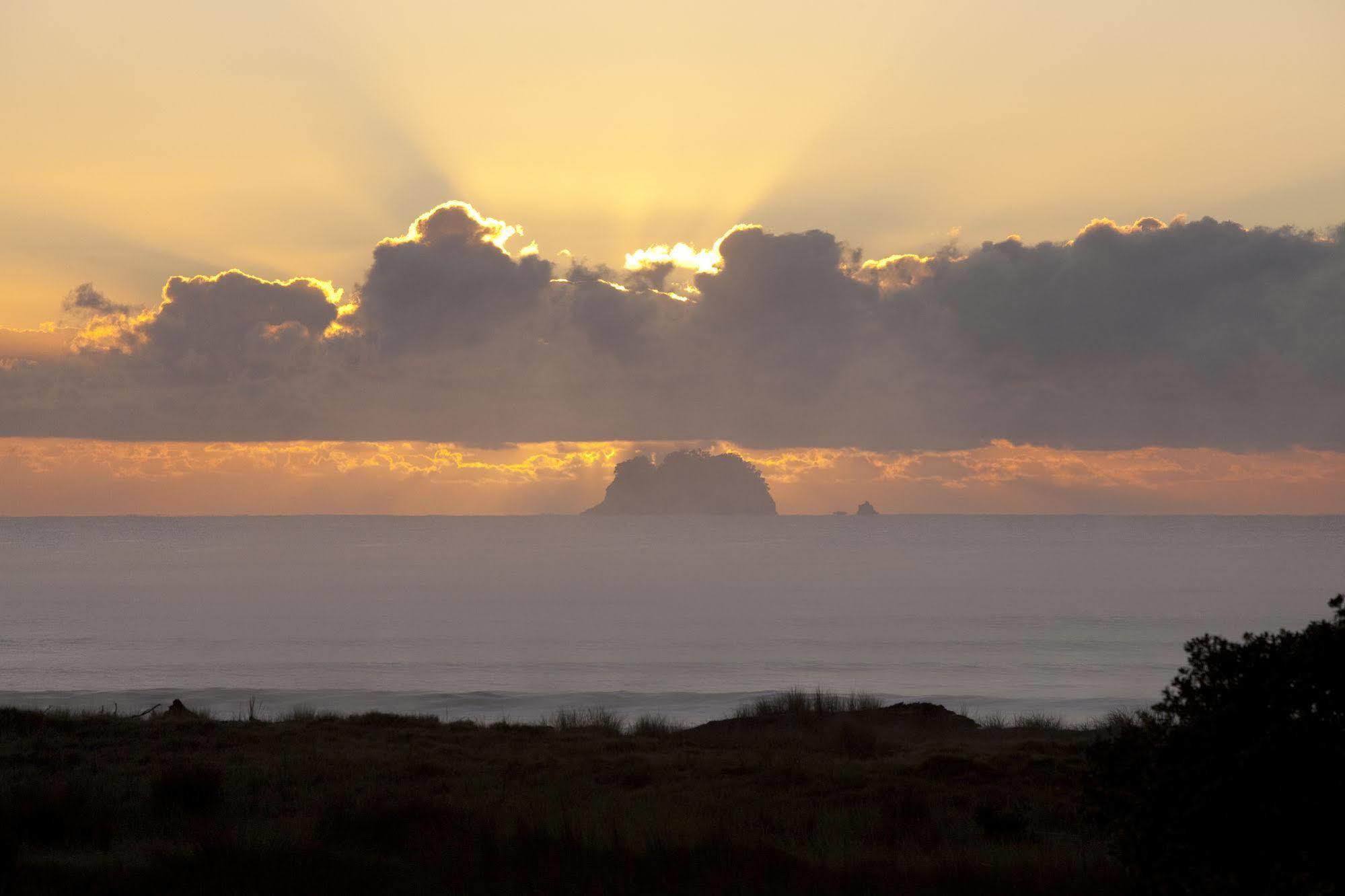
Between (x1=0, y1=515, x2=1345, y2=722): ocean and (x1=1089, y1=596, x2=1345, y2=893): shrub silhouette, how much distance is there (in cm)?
2900

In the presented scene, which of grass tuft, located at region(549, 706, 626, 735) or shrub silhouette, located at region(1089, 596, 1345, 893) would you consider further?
grass tuft, located at region(549, 706, 626, 735)

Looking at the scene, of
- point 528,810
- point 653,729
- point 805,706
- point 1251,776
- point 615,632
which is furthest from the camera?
point 615,632

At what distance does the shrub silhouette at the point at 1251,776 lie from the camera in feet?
22.1

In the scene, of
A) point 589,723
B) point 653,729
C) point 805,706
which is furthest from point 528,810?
point 805,706

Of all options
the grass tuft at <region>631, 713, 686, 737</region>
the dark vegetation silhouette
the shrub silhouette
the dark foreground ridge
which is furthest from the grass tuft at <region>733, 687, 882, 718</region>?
the shrub silhouette

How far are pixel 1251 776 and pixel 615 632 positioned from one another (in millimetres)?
65611

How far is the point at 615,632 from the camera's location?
71.4 metres

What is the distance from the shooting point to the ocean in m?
44.2

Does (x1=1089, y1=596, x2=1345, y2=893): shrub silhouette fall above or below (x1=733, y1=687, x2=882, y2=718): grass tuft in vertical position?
above

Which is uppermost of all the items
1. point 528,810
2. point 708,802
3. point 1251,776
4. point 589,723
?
point 1251,776

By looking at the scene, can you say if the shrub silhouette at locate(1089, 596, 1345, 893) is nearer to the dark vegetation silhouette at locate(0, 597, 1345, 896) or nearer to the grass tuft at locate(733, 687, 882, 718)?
the dark vegetation silhouette at locate(0, 597, 1345, 896)

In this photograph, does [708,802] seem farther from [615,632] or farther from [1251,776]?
[615,632]

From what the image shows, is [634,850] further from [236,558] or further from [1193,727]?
[236,558]

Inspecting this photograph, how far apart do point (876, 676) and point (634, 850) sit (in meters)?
40.9
